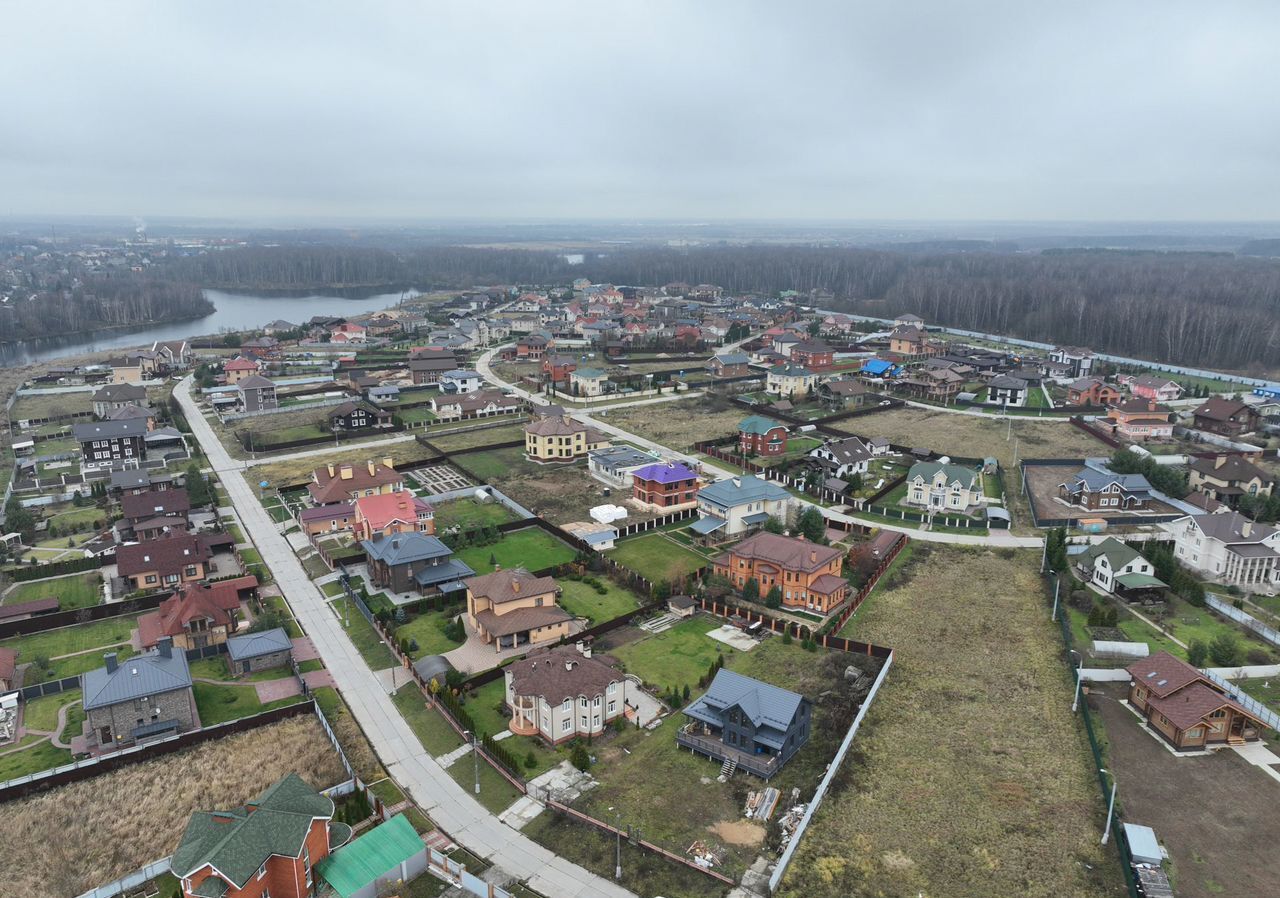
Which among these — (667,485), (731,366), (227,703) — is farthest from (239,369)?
(227,703)

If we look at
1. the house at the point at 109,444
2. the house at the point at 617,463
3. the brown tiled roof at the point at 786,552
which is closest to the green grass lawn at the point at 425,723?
the brown tiled roof at the point at 786,552

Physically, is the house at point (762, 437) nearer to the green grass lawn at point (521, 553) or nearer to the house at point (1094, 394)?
the green grass lawn at point (521, 553)

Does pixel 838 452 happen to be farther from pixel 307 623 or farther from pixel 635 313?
pixel 635 313

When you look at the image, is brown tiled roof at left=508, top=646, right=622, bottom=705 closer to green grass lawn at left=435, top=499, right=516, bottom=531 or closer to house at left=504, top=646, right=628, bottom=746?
house at left=504, top=646, right=628, bottom=746

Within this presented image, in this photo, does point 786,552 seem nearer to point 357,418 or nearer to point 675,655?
point 675,655

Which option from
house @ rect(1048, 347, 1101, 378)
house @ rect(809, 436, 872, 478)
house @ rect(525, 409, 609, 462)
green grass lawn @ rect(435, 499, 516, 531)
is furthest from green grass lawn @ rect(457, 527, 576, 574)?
house @ rect(1048, 347, 1101, 378)

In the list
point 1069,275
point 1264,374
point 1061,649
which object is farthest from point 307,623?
point 1069,275
